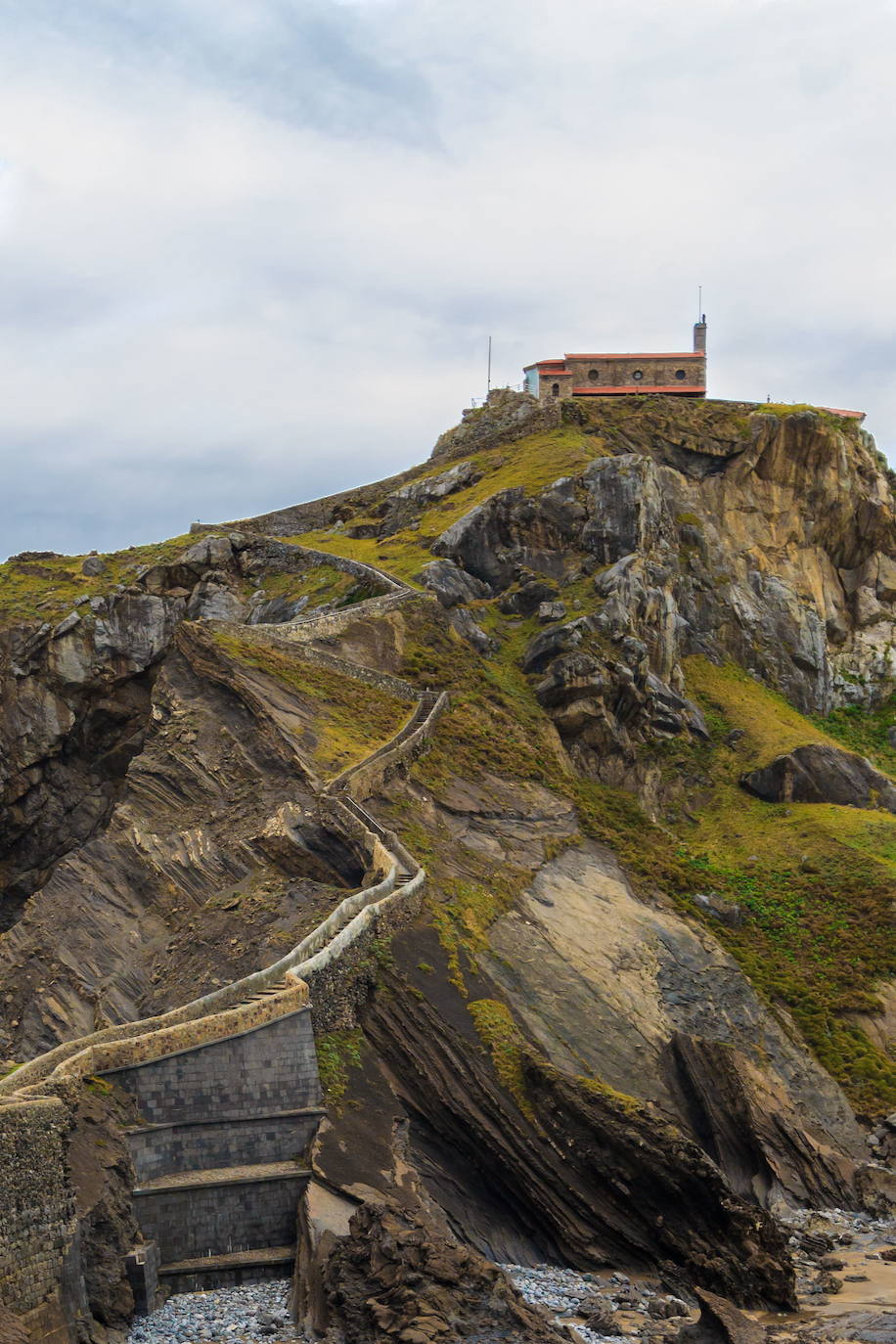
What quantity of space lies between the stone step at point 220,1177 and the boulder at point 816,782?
1543 inches

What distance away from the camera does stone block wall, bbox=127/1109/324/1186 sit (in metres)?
31.5

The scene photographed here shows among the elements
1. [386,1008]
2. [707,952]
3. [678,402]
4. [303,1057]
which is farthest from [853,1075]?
[678,402]

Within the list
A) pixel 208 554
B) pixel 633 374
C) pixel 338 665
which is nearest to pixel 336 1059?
pixel 338 665

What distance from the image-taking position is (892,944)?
55188 mm

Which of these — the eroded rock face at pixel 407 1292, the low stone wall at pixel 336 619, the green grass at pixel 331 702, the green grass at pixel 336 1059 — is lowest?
the eroded rock face at pixel 407 1292

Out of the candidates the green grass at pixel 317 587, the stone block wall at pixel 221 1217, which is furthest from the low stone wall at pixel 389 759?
the stone block wall at pixel 221 1217

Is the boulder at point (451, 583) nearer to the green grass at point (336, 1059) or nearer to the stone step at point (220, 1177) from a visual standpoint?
the green grass at point (336, 1059)

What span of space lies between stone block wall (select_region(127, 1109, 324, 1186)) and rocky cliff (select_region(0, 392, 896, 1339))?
868mm

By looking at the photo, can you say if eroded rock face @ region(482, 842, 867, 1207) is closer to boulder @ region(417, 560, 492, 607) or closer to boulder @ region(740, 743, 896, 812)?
boulder @ region(740, 743, 896, 812)

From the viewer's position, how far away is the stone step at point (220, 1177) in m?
31.2

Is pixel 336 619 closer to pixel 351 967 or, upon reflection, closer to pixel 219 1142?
pixel 351 967

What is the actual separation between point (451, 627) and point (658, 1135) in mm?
34464

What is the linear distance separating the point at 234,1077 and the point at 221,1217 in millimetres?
3025

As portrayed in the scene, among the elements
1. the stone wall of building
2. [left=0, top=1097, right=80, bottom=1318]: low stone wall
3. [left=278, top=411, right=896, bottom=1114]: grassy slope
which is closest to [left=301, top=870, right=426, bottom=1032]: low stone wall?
[left=278, top=411, right=896, bottom=1114]: grassy slope
